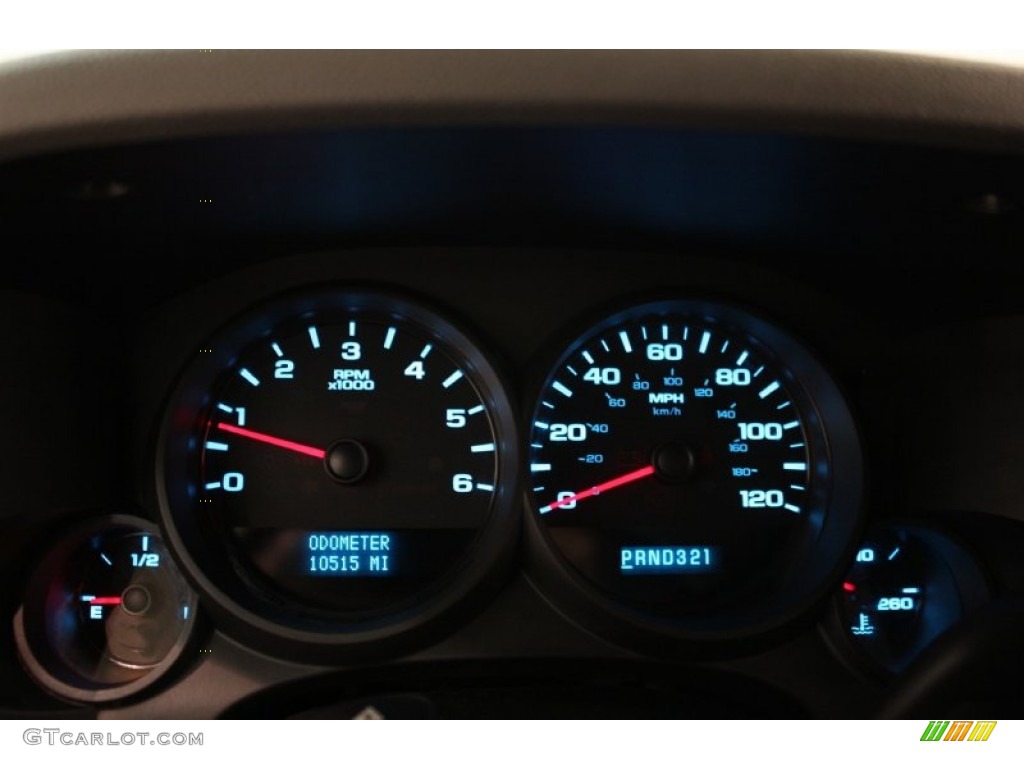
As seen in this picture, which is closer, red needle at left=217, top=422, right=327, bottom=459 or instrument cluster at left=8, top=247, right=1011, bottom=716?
instrument cluster at left=8, top=247, right=1011, bottom=716

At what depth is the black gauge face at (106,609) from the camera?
2271mm

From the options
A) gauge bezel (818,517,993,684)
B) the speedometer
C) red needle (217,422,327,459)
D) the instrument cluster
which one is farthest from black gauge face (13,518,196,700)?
gauge bezel (818,517,993,684)

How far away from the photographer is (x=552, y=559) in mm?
2309

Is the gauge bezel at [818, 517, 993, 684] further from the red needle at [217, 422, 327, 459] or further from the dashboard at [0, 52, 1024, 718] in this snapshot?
the red needle at [217, 422, 327, 459]

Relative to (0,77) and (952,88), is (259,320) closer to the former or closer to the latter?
(0,77)

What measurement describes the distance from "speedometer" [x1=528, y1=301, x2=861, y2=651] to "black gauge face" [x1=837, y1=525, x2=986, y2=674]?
0.12 meters

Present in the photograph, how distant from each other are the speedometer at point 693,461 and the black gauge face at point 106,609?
80cm

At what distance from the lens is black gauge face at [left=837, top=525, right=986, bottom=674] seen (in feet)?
7.72

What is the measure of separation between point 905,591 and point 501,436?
939 millimetres

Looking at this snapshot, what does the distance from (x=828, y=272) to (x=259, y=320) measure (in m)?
1.25

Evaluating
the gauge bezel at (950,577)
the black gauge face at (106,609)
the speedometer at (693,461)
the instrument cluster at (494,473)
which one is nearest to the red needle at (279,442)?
the instrument cluster at (494,473)

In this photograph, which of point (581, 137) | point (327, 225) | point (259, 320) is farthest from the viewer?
point (259, 320)

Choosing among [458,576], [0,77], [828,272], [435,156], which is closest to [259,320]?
[458,576]

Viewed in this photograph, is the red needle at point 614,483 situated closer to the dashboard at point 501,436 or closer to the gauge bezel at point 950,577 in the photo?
the dashboard at point 501,436
